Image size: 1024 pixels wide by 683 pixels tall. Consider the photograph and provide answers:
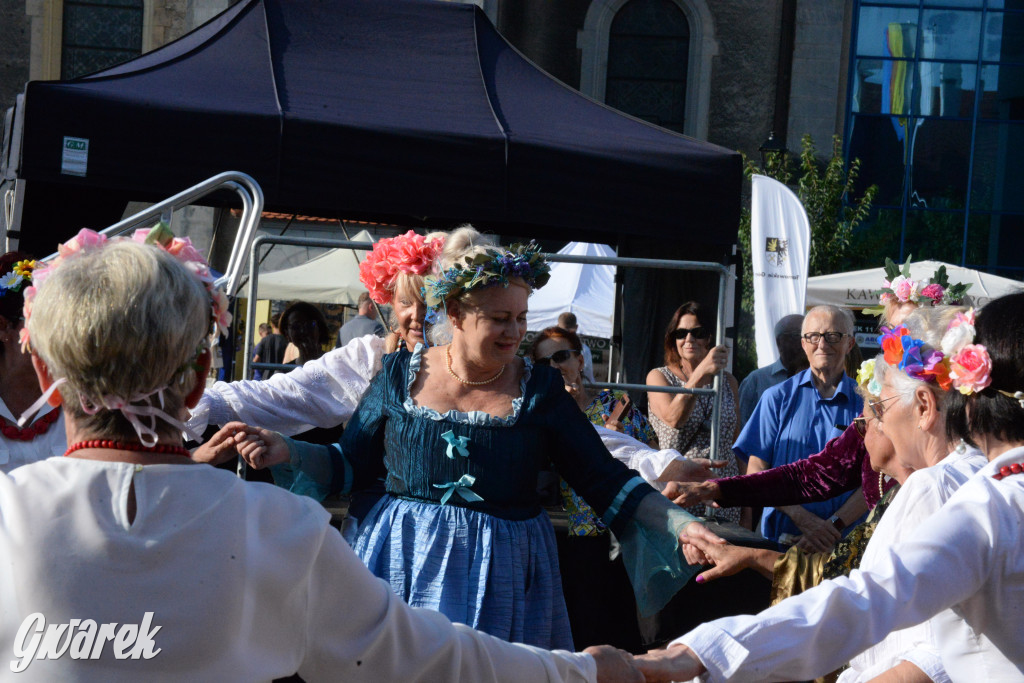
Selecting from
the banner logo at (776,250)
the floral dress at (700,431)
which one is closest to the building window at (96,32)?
the banner logo at (776,250)

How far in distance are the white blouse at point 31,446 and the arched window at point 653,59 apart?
13573mm

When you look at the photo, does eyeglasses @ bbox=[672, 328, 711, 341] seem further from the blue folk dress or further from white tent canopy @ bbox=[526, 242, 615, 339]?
white tent canopy @ bbox=[526, 242, 615, 339]

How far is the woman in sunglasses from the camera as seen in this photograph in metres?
4.99

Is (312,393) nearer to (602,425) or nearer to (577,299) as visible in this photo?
(602,425)

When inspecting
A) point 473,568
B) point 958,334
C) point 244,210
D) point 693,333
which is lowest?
point 473,568

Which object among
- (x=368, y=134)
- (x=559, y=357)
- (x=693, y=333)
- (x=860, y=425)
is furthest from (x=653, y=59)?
(x=860, y=425)

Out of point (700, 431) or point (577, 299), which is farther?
point (577, 299)

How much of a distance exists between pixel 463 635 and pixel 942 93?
16.0 metres

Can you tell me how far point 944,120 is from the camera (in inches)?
621

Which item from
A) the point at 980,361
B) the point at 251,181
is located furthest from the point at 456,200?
the point at 980,361

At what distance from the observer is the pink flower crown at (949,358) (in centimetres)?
199

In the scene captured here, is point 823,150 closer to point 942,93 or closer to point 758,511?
point 942,93

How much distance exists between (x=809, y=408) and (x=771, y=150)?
726 centimetres

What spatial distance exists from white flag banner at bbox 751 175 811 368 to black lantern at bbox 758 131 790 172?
3095 millimetres
